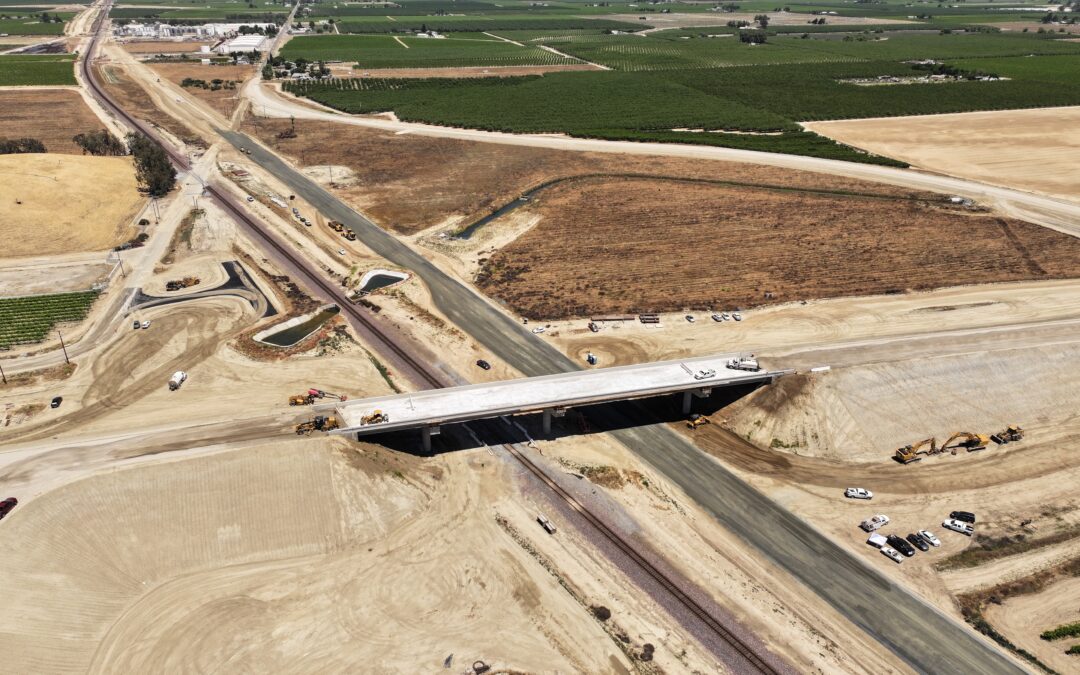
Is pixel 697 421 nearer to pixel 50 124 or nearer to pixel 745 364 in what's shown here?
pixel 745 364

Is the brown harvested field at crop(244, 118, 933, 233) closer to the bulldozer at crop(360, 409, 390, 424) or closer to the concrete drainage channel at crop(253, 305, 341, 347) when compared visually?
the concrete drainage channel at crop(253, 305, 341, 347)

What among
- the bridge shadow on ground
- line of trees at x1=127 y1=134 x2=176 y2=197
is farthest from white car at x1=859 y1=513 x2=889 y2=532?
line of trees at x1=127 y1=134 x2=176 y2=197

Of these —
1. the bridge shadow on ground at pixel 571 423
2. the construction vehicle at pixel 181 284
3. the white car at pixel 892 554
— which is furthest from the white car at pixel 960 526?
the construction vehicle at pixel 181 284

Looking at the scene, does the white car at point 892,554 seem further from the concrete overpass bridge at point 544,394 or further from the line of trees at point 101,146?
the line of trees at point 101,146

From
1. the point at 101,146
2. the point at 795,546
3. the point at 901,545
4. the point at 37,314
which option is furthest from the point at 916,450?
the point at 101,146

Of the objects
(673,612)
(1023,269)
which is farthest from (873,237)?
(673,612)

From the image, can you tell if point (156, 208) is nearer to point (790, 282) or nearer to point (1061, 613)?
point (790, 282)
